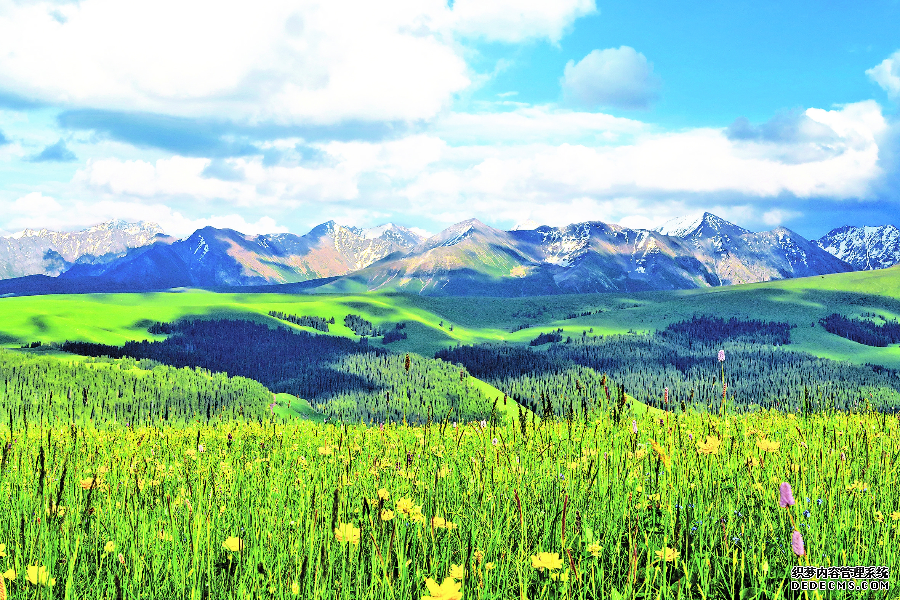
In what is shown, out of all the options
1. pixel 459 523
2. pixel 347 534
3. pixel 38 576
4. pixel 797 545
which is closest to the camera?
pixel 797 545

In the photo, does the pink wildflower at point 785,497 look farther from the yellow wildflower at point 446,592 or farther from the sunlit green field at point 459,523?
the yellow wildflower at point 446,592

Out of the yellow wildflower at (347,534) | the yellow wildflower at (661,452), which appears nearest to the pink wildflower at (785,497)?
the yellow wildflower at (661,452)

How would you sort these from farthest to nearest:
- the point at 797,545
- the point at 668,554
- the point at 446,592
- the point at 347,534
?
the point at 347,534
the point at 668,554
the point at 797,545
the point at 446,592

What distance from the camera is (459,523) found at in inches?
191

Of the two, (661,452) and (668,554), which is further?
(661,452)

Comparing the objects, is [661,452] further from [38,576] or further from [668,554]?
[38,576]

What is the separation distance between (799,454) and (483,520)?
405 centimetres

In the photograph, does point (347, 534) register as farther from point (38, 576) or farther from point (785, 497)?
point (785, 497)

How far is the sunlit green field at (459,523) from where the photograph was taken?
3.80 meters

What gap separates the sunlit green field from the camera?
3797 mm

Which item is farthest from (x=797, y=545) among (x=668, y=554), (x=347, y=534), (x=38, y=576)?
(x=38, y=576)

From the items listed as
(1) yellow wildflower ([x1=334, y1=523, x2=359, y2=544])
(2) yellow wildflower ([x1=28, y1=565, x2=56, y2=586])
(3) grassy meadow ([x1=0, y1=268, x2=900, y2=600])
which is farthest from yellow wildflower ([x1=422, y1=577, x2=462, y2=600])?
(2) yellow wildflower ([x1=28, y1=565, x2=56, y2=586])

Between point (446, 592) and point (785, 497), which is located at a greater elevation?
point (785, 497)

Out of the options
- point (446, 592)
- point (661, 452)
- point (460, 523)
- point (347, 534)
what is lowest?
point (460, 523)
